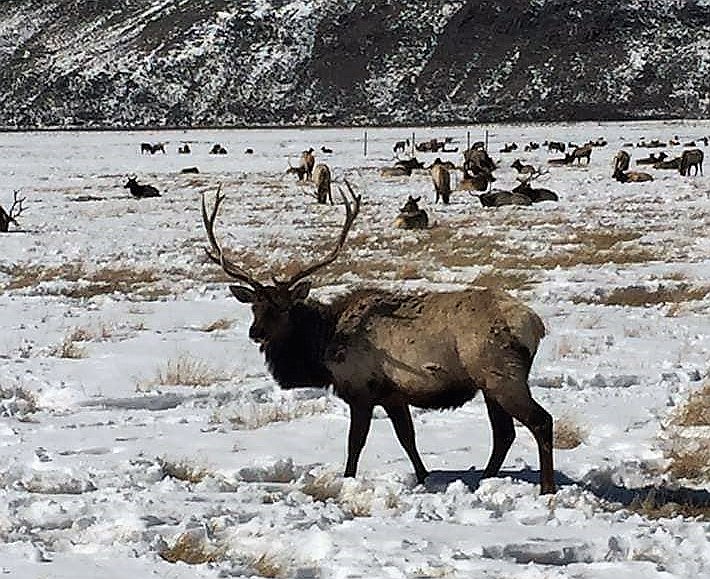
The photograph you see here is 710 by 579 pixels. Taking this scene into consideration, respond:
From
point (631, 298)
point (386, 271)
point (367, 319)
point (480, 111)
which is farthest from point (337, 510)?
point (480, 111)

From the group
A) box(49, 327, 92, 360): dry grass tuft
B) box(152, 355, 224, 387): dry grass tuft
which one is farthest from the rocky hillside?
box(152, 355, 224, 387): dry grass tuft

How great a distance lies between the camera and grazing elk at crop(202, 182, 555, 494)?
605 cm

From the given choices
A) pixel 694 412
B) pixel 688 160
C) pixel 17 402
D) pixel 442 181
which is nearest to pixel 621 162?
pixel 688 160

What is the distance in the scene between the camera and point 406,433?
665 centimetres

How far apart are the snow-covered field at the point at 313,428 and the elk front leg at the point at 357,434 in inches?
4.7

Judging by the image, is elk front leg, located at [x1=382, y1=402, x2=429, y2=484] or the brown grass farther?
the brown grass

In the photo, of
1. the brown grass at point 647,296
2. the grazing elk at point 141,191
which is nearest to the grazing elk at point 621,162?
the grazing elk at point 141,191

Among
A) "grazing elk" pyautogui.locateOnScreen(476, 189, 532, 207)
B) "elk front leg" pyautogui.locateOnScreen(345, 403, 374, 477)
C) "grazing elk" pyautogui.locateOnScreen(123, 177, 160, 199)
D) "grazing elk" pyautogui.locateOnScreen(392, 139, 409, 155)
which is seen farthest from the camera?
"grazing elk" pyautogui.locateOnScreen(392, 139, 409, 155)

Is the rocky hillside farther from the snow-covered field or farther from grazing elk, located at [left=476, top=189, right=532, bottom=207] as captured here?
the snow-covered field

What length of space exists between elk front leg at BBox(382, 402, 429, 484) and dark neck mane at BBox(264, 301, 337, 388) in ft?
1.51

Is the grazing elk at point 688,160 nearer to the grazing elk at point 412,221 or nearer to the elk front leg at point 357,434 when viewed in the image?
the grazing elk at point 412,221

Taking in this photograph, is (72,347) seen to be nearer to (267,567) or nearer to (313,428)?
(313,428)

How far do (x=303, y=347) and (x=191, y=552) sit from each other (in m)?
2.12

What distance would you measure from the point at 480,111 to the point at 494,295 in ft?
364
